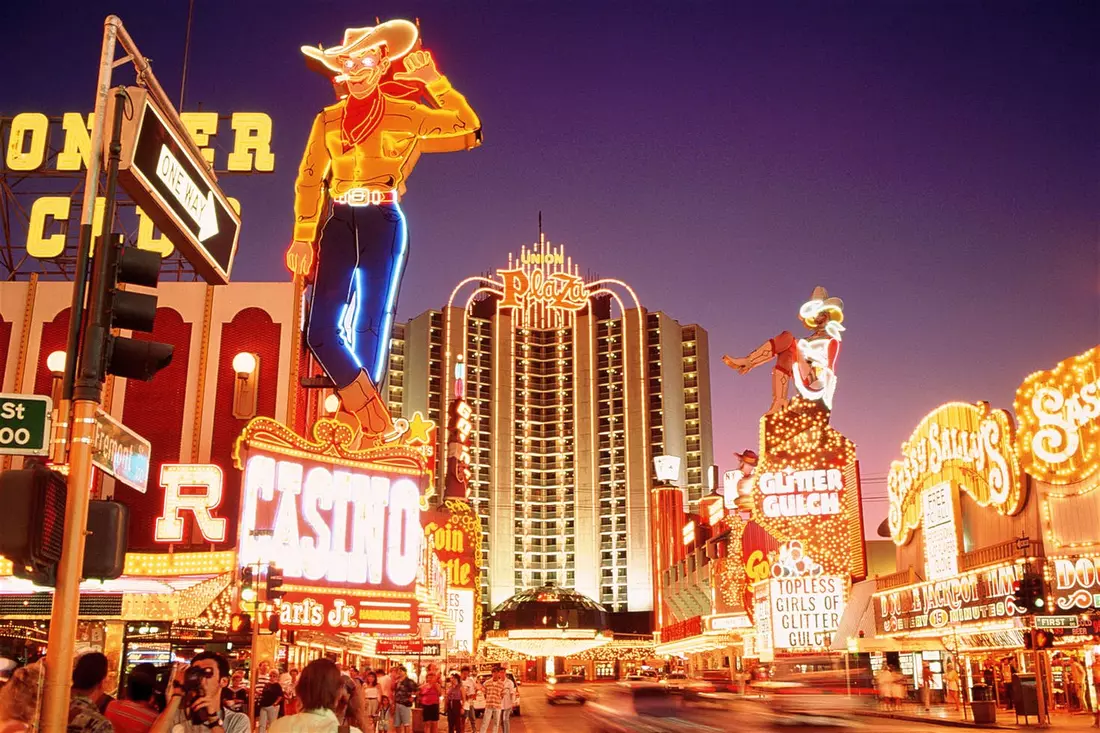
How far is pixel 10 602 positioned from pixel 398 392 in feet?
402

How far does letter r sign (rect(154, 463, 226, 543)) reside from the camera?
84.5ft

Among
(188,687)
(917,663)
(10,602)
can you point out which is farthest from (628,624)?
(188,687)

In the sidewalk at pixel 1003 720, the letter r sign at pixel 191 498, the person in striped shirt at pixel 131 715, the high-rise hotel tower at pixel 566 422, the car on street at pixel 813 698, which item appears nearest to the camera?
the person in striped shirt at pixel 131 715

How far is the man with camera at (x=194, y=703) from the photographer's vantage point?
20.5 feet

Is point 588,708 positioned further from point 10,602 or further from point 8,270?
point 8,270

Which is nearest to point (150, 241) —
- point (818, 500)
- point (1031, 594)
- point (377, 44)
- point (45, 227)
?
point (45, 227)

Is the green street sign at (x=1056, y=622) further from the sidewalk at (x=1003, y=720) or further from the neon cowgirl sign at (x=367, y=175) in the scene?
the neon cowgirl sign at (x=367, y=175)

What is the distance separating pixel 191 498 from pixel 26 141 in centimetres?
1509

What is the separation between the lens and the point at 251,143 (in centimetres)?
3500

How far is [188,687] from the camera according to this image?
625cm

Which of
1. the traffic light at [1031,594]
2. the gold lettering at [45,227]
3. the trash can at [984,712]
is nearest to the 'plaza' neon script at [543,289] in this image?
the gold lettering at [45,227]

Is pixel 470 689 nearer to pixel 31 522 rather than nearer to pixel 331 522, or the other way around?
pixel 331 522

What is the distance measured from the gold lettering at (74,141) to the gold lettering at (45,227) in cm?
150

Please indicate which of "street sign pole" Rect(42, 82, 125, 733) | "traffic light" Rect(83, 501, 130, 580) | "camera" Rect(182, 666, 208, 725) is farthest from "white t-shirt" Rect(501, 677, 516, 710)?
"street sign pole" Rect(42, 82, 125, 733)
